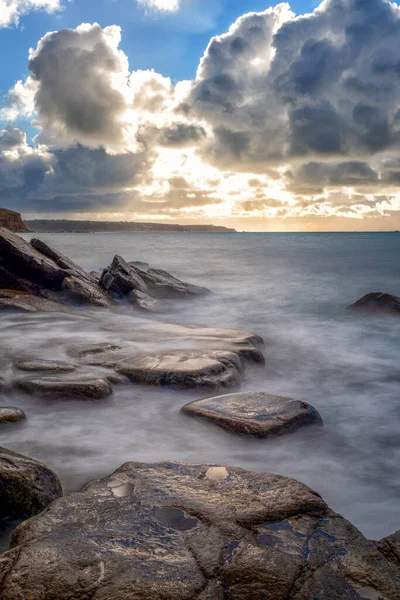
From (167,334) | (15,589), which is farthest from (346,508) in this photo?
(167,334)

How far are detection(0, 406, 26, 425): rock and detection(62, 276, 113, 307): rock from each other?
6.64 m

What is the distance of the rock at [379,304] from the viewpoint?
11633mm

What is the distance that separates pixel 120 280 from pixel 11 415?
26.6 feet

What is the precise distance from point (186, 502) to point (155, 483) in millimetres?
304

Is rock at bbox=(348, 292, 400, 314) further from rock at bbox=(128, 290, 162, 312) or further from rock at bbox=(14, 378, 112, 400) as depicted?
rock at bbox=(14, 378, 112, 400)

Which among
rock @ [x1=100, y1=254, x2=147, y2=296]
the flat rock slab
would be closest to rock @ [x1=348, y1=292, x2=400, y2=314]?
rock @ [x1=100, y1=254, x2=147, y2=296]

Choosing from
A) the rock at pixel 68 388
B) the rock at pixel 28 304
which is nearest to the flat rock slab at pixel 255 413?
the rock at pixel 68 388

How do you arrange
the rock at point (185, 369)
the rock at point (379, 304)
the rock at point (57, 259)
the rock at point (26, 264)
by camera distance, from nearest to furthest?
the rock at point (185, 369) → the rock at point (26, 264) → the rock at point (379, 304) → the rock at point (57, 259)

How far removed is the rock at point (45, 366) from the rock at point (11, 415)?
1.31 m

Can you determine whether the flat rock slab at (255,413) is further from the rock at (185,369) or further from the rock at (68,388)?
the rock at (68,388)

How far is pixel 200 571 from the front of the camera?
1996mm

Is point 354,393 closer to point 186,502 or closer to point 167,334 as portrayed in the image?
point 167,334

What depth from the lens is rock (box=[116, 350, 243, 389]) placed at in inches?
214

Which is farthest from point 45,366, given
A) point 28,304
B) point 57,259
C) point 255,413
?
point 57,259
